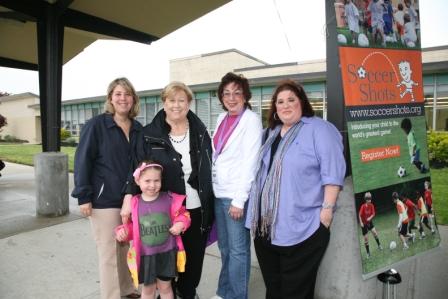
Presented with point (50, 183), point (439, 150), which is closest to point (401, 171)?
point (50, 183)

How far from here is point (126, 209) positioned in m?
2.66

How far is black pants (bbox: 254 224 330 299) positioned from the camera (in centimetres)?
235

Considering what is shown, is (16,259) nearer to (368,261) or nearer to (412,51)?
(368,261)

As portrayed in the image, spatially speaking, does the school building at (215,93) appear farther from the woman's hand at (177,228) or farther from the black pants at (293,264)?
the woman's hand at (177,228)

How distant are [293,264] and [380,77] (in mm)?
A: 1464

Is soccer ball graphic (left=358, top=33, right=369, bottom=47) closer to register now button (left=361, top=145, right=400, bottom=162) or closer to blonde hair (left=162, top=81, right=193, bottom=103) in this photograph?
register now button (left=361, top=145, right=400, bottom=162)

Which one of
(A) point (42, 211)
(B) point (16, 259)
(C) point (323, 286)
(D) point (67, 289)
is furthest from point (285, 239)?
(A) point (42, 211)

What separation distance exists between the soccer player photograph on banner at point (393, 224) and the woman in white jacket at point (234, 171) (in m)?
0.83

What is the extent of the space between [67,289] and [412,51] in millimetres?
3799

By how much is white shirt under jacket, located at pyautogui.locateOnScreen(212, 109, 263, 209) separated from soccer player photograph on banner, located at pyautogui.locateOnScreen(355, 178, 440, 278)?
791mm

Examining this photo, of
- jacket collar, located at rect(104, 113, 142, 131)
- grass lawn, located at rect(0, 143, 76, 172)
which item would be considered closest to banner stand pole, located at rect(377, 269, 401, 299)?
jacket collar, located at rect(104, 113, 142, 131)

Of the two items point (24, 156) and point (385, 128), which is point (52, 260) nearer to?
point (385, 128)

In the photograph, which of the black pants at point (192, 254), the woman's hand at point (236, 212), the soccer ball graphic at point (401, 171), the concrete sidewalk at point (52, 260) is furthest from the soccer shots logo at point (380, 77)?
the concrete sidewalk at point (52, 260)

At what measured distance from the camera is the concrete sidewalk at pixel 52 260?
11.3ft
